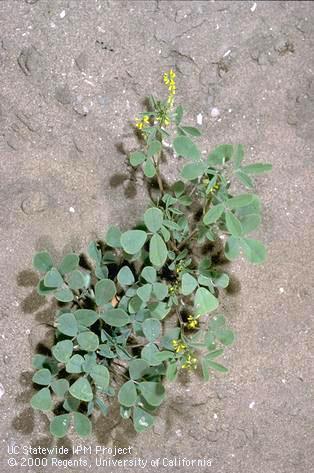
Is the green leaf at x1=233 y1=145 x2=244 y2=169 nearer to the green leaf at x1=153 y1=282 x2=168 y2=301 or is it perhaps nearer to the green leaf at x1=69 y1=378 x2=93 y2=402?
the green leaf at x1=153 y1=282 x2=168 y2=301

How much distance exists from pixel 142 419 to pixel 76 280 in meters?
0.49

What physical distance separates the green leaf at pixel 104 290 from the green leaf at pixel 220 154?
460 millimetres

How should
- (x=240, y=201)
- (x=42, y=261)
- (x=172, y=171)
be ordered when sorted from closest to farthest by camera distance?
(x=240, y=201), (x=42, y=261), (x=172, y=171)

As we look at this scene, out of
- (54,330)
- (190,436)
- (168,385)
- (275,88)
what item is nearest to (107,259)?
(54,330)

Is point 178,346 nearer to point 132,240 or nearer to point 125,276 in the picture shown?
point 125,276

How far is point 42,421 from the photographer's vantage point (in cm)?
213

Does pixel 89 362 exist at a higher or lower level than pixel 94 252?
lower

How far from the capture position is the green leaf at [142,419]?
1.92m

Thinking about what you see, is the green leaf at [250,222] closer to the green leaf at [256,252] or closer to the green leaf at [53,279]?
the green leaf at [256,252]

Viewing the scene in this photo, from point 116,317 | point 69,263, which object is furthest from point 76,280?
point 116,317

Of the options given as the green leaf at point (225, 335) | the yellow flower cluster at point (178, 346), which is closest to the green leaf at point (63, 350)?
the yellow flower cluster at point (178, 346)

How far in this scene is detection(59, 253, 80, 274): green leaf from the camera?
72.6 inches

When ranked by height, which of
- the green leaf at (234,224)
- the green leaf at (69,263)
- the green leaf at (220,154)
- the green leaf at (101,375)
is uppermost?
the green leaf at (220,154)

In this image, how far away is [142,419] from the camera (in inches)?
75.9
